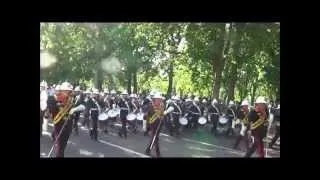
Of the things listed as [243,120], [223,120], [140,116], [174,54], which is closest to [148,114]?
[140,116]

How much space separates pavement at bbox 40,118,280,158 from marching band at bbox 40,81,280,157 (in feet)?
0.18

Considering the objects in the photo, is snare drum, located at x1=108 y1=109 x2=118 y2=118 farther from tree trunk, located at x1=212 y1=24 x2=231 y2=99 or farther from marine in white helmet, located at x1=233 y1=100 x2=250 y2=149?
marine in white helmet, located at x1=233 y1=100 x2=250 y2=149

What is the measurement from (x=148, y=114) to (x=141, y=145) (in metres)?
0.34

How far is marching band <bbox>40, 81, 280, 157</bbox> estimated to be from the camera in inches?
340

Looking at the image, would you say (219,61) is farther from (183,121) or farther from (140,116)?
(140,116)

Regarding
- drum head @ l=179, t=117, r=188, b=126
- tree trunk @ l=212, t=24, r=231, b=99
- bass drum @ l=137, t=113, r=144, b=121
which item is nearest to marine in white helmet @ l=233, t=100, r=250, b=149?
tree trunk @ l=212, t=24, r=231, b=99

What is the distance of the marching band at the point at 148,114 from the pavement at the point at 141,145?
54 mm

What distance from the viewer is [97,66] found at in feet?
28.2

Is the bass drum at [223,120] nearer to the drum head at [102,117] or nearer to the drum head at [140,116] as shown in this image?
the drum head at [140,116]

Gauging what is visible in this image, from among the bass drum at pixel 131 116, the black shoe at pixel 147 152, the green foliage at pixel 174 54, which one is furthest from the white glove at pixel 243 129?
the bass drum at pixel 131 116

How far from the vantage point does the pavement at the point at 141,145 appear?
8.62 meters
